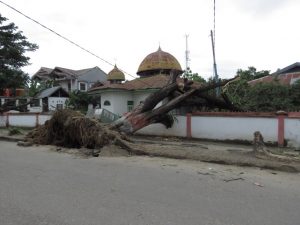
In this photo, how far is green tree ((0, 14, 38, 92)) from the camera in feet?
102

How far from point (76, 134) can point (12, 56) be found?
20.3 meters

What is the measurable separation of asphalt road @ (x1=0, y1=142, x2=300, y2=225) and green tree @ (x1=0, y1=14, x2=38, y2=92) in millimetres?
22900

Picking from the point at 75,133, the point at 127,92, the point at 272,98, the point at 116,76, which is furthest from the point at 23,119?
the point at 272,98

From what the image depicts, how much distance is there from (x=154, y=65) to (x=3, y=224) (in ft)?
101

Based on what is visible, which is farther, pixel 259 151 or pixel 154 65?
pixel 154 65

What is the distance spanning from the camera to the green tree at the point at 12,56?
30.9 m

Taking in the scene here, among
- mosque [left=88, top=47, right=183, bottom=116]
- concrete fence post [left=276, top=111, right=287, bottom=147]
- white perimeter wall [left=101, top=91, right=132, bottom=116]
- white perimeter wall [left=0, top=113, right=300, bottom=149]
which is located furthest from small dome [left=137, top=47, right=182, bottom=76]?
concrete fence post [left=276, top=111, right=287, bottom=147]

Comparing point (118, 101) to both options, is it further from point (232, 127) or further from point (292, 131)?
point (292, 131)

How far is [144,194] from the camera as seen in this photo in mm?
6777

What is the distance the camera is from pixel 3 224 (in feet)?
16.6

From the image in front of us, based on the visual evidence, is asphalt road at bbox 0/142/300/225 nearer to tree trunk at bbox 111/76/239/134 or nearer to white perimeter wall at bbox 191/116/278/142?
white perimeter wall at bbox 191/116/278/142

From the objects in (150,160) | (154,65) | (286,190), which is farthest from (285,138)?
(154,65)

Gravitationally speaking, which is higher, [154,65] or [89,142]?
[154,65]

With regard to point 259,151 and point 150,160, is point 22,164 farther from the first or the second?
point 259,151
